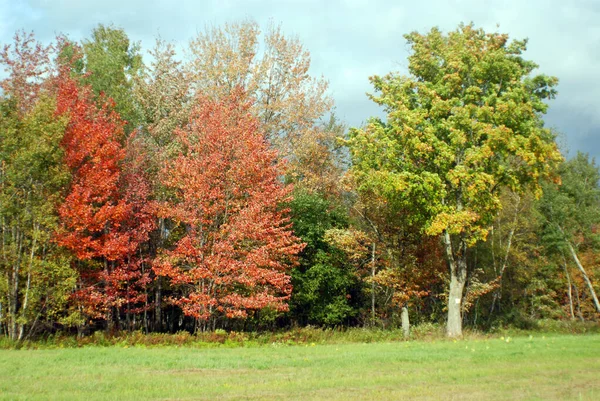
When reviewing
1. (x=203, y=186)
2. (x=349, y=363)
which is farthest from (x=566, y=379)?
(x=203, y=186)

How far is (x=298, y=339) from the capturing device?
2192 cm

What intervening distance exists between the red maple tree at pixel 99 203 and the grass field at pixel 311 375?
7743 mm

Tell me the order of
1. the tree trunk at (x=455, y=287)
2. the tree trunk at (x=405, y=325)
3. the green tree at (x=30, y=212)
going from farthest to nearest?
the tree trunk at (x=405, y=325), the tree trunk at (x=455, y=287), the green tree at (x=30, y=212)

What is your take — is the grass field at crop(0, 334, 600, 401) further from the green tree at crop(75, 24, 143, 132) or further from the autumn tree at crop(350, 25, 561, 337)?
the green tree at crop(75, 24, 143, 132)

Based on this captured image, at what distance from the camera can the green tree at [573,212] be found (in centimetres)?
4297

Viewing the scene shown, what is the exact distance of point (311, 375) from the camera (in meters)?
10.7

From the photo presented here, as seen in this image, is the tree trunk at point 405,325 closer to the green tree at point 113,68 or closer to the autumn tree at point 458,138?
the autumn tree at point 458,138

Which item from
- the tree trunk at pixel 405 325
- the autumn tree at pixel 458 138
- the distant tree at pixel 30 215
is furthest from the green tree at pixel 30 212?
the tree trunk at pixel 405 325

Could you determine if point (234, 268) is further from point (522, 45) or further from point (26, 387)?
point (522, 45)

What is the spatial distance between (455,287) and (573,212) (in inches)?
962

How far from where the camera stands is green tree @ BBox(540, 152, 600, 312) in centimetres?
4297

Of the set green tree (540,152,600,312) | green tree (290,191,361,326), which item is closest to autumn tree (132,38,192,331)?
green tree (290,191,361,326)

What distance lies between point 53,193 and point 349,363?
14.2m

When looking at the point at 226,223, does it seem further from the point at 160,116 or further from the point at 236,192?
the point at 160,116
